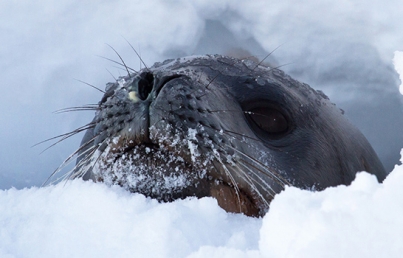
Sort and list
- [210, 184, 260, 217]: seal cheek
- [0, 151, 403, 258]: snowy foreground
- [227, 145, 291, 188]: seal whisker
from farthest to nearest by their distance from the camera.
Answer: [227, 145, 291, 188]: seal whisker → [210, 184, 260, 217]: seal cheek → [0, 151, 403, 258]: snowy foreground

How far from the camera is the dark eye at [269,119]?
9.62 feet

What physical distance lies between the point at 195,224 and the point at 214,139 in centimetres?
67

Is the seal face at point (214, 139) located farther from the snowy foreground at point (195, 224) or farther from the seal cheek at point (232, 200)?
the snowy foreground at point (195, 224)

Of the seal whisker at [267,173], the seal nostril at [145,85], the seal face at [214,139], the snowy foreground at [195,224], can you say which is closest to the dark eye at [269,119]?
the seal face at [214,139]

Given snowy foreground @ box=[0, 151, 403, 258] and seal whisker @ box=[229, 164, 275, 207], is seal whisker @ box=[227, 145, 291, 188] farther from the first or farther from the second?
snowy foreground @ box=[0, 151, 403, 258]

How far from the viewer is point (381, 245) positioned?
104 centimetres

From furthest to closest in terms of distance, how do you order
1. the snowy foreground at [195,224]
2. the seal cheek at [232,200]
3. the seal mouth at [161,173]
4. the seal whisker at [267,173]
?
the seal whisker at [267,173]
the seal cheek at [232,200]
the seal mouth at [161,173]
the snowy foreground at [195,224]

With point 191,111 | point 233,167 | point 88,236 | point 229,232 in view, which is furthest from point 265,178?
point 88,236

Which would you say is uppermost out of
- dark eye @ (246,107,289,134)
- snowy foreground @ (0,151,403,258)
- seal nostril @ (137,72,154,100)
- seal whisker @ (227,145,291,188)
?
dark eye @ (246,107,289,134)

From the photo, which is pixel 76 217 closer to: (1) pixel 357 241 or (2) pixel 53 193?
(2) pixel 53 193

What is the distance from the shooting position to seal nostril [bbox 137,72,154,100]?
92.5 inches

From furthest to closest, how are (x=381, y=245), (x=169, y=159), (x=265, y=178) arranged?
(x=265, y=178)
(x=169, y=159)
(x=381, y=245)

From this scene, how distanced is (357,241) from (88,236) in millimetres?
1009

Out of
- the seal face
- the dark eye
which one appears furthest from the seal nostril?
the dark eye
